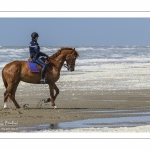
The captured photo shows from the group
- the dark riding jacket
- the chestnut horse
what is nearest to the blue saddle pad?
the chestnut horse

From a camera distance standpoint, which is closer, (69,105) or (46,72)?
(46,72)

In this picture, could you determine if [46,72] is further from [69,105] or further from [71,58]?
[69,105]

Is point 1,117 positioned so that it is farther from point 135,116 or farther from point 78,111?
point 135,116

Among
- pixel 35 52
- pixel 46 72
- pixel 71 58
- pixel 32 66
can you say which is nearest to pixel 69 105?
pixel 46 72

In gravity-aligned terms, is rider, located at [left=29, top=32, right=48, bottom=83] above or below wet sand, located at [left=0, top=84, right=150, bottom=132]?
above

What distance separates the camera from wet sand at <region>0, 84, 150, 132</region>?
16438 mm

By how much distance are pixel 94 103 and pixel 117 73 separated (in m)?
11.8

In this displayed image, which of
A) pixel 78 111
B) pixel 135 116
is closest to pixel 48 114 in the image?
pixel 78 111

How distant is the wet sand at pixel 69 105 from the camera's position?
1644 cm

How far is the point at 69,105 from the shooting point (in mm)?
19859

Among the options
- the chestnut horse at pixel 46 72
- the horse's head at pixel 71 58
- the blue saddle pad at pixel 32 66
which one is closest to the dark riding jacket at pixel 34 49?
the blue saddle pad at pixel 32 66

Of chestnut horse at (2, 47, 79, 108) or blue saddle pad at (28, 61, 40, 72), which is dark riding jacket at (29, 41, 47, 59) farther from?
chestnut horse at (2, 47, 79, 108)
